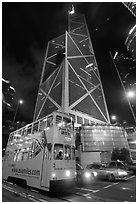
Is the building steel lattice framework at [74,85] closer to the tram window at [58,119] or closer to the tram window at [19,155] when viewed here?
the tram window at [19,155]

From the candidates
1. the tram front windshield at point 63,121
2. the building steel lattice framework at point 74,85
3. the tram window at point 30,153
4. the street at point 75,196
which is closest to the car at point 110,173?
the street at point 75,196

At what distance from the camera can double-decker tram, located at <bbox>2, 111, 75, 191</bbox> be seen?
8250 mm

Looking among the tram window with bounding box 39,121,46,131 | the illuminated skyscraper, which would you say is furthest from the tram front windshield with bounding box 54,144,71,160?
the illuminated skyscraper

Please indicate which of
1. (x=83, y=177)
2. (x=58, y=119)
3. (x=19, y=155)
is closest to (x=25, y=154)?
(x=19, y=155)

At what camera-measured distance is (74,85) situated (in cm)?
7662

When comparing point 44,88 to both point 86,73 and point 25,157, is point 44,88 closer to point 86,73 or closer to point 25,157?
point 86,73

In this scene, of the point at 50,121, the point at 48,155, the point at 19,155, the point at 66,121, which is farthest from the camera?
the point at 19,155

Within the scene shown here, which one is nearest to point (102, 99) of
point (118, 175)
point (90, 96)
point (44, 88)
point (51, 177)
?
point (90, 96)

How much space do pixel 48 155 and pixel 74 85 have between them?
69500 millimetres

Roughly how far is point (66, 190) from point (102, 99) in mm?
80849

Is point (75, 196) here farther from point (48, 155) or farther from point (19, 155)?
point (19, 155)

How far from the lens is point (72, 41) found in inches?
3841

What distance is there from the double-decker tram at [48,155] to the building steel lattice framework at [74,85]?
52.0 metres

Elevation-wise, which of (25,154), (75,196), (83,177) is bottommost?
(83,177)
